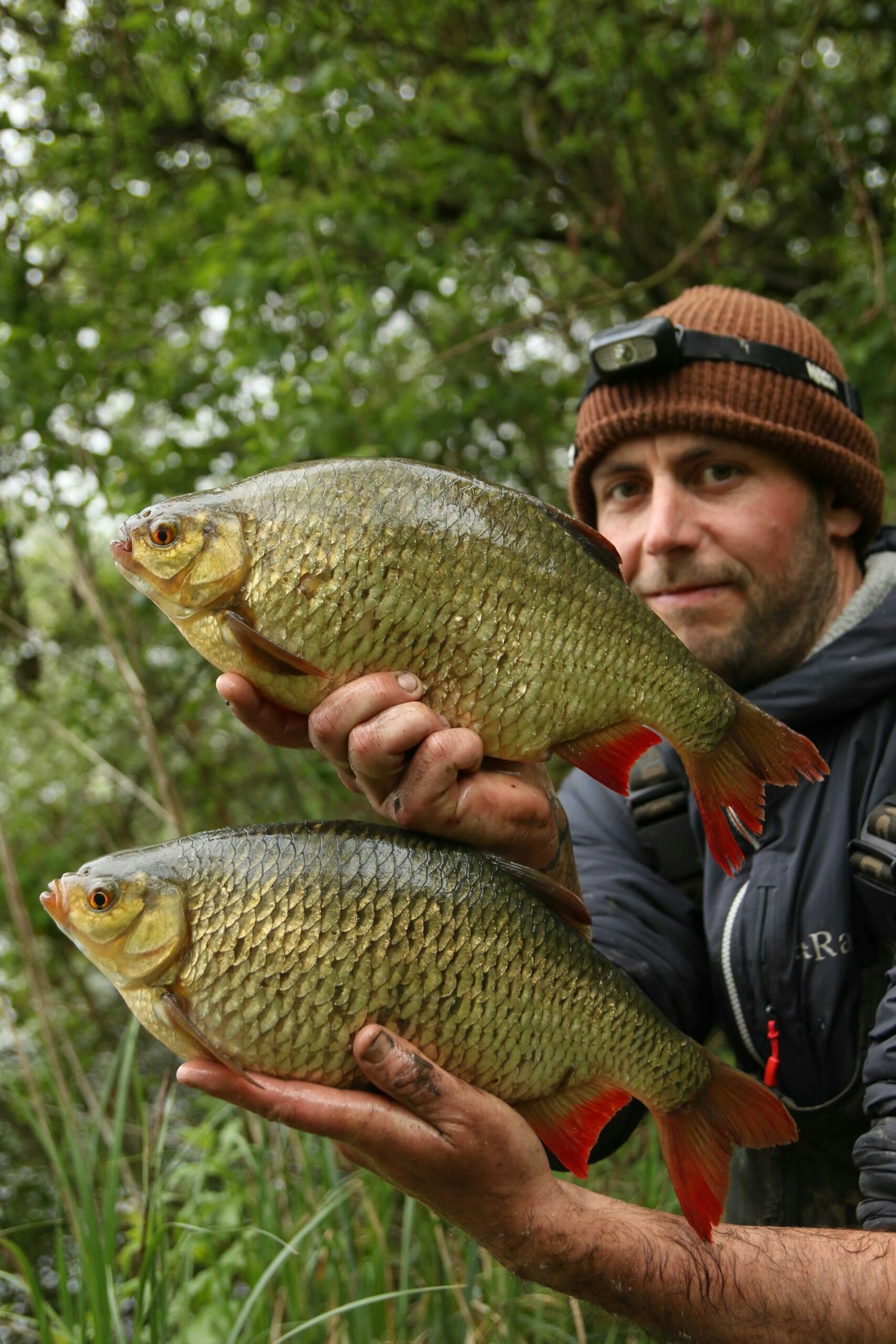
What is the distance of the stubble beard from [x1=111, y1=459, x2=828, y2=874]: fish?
34.0 inches

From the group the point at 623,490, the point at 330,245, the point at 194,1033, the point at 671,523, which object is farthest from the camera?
the point at 330,245

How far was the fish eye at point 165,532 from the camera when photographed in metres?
1.09

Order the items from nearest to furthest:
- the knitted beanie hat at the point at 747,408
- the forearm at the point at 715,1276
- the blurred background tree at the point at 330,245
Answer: the forearm at the point at 715,1276, the knitted beanie hat at the point at 747,408, the blurred background tree at the point at 330,245

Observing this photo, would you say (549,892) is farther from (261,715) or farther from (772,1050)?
(772,1050)

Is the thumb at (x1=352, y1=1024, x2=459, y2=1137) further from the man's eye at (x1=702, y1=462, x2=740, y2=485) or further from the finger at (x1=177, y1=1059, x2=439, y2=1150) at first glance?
the man's eye at (x1=702, y1=462, x2=740, y2=485)

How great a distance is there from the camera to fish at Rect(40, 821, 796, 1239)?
1.05 metres

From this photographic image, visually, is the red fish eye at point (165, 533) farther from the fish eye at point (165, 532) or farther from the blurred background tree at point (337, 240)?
the blurred background tree at point (337, 240)

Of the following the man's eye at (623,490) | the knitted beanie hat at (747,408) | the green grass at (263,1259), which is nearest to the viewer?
the green grass at (263,1259)

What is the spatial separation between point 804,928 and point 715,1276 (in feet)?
1.71

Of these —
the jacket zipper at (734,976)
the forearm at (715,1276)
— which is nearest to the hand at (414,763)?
the forearm at (715,1276)

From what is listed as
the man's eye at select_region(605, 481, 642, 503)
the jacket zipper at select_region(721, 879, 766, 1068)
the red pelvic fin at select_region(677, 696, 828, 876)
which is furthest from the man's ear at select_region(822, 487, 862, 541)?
the red pelvic fin at select_region(677, 696, 828, 876)

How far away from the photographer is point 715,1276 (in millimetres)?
1347

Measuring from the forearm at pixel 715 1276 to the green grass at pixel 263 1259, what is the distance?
380mm

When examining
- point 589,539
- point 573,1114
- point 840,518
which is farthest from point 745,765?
point 840,518
